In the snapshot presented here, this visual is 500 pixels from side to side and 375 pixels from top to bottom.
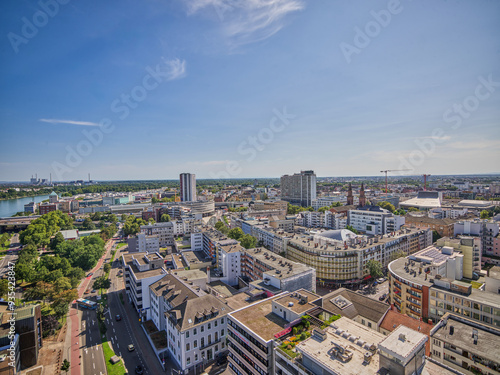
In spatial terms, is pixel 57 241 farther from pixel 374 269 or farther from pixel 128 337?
Answer: pixel 374 269

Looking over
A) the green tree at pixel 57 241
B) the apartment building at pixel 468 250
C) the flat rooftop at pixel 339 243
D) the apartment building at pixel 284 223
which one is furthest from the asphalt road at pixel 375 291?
the green tree at pixel 57 241

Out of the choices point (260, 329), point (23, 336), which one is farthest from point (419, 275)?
point (23, 336)

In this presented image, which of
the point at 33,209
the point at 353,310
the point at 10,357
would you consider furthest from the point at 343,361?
the point at 33,209

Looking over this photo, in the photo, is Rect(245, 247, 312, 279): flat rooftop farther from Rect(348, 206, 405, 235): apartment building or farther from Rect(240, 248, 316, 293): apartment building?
Rect(348, 206, 405, 235): apartment building

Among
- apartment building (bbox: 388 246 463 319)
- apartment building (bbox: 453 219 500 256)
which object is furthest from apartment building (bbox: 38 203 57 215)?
apartment building (bbox: 453 219 500 256)

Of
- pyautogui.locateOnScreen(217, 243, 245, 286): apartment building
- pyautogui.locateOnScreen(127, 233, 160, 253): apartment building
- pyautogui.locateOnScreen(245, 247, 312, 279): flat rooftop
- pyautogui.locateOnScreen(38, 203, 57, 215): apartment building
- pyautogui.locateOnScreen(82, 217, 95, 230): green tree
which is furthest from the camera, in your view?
pyautogui.locateOnScreen(38, 203, 57, 215): apartment building

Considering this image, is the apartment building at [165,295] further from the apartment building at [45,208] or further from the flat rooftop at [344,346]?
the apartment building at [45,208]

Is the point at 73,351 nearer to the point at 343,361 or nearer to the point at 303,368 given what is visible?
the point at 303,368
